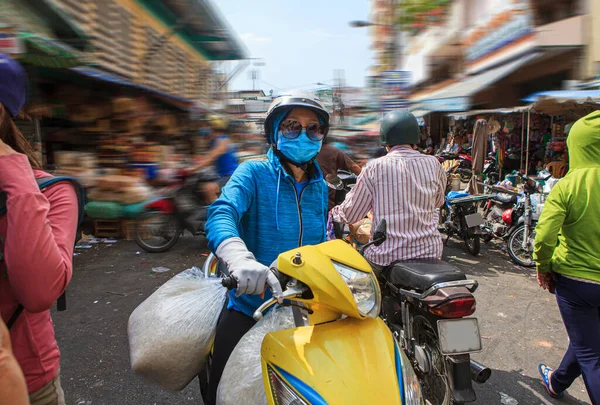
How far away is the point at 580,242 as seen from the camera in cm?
232

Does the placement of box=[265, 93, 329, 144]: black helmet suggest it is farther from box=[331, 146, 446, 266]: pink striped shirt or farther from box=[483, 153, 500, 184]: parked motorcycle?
box=[483, 153, 500, 184]: parked motorcycle

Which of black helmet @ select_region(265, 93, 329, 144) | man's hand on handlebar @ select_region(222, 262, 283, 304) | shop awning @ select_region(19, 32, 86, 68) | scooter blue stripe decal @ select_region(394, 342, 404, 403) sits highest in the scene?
shop awning @ select_region(19, 32, 86, 68)

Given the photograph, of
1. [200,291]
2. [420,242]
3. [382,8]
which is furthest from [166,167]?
[382,8]

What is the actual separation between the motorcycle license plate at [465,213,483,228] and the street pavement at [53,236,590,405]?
0.55 meters

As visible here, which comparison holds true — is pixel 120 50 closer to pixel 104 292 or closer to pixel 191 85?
pixel 191 85

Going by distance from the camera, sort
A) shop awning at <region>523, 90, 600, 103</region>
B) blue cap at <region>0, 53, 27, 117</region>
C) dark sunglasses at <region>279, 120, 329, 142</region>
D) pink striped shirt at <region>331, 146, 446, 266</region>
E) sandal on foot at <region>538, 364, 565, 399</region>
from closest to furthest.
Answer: blue cap at <region>0, 53, 27, 117</region> < dark sunglasses at <region>279, 120, 329, 142</region> < pink striped shirt at <region>331, 146, 446, 266</region> < sandal on foot at <region>538, 364, 565, 399</region> < shop awning at <region>523, 90, 600, 103</region>

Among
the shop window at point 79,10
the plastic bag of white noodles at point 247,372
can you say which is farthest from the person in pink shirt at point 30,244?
the plastic bag of white noodles at point 247,372

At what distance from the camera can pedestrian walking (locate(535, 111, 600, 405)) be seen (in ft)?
7.45

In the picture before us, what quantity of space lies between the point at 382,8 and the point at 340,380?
3.16 meters

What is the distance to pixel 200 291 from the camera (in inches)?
77.8

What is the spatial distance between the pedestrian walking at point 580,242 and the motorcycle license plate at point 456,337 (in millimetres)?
693

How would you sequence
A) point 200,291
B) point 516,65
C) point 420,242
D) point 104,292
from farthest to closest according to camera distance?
point 104,292 → point 516,65 → point 420,242 → point 200,291

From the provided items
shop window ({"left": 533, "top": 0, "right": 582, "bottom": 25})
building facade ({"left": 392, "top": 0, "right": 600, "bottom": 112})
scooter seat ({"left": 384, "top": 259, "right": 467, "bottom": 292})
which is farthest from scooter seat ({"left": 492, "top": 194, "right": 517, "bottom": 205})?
scooter seat ({"left": 384, "top": 259, "right": 467, "bottom": 292})

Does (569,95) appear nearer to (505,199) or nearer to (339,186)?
(505,199)
